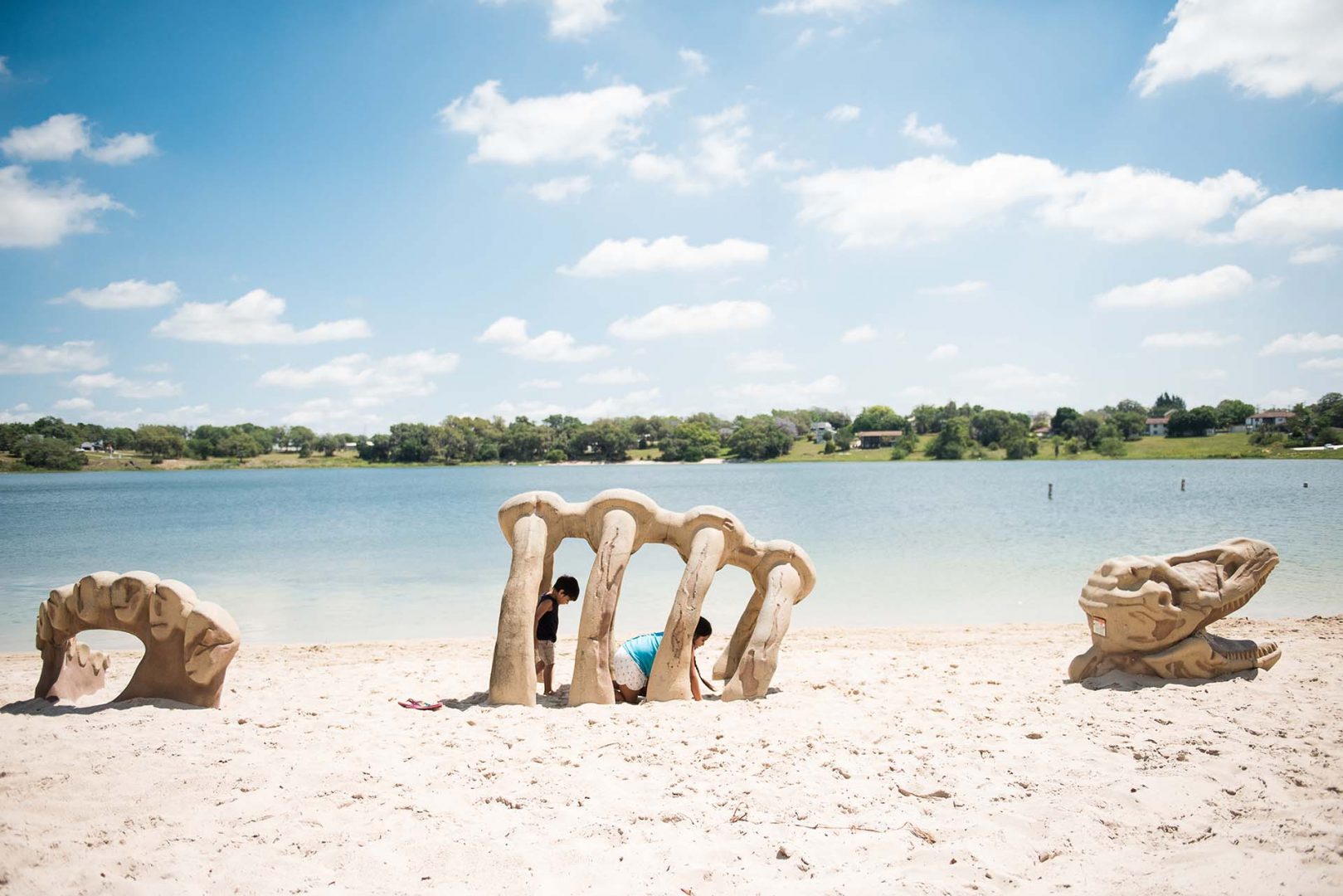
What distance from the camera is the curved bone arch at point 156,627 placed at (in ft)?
20.9

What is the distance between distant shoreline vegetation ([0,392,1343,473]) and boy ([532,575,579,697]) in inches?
3784

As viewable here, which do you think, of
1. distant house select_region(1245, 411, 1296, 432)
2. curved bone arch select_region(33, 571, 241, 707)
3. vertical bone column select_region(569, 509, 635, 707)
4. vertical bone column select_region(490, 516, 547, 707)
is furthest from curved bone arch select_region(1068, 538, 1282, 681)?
distant house select_region(1245, 411, 1296, 432)

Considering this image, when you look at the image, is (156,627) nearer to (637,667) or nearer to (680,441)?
(637,667)

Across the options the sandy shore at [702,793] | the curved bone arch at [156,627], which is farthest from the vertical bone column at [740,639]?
the curved bone arch at [156,627]

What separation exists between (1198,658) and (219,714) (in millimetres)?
8565

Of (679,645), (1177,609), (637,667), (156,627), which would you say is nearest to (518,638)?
(637,667)

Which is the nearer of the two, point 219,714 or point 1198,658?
point 219,714

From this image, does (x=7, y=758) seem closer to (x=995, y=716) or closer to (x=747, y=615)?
(x=747, y=615)

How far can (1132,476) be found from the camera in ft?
210

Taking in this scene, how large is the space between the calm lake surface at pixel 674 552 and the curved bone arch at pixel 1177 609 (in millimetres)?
6683

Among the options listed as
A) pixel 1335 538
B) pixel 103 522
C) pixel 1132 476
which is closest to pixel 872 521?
pixel 1335 538

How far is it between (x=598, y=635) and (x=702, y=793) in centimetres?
232

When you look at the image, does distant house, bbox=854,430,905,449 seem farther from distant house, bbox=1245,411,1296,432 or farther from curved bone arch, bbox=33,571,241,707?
curved bone arch, bbox=33,571,241,707

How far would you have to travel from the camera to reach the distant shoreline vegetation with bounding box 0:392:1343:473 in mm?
92562
